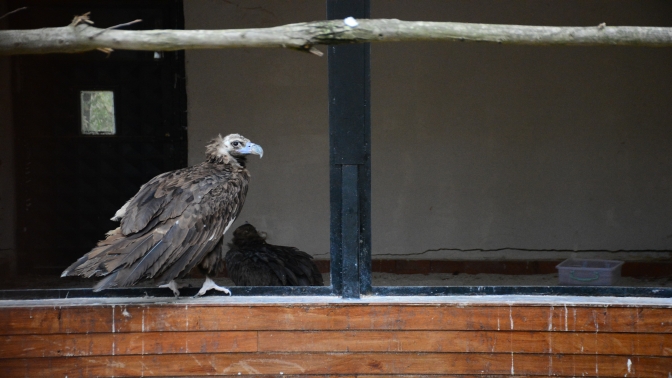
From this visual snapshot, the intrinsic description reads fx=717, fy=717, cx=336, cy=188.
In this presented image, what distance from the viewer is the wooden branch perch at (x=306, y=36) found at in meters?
2.53

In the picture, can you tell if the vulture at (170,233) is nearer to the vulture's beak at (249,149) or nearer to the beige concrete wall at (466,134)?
the vulture's beak at (249,149)

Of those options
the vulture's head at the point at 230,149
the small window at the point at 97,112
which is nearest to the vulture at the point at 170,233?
the vulture's head at the point at 230,149

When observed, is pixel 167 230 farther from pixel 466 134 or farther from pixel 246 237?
pixel 466 134

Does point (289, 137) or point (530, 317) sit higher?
point (289, 137)

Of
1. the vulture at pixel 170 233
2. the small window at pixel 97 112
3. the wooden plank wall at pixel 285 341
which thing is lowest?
the wooden plank wall at pixel 285 341

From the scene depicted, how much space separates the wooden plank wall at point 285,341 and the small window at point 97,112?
9.74 feet

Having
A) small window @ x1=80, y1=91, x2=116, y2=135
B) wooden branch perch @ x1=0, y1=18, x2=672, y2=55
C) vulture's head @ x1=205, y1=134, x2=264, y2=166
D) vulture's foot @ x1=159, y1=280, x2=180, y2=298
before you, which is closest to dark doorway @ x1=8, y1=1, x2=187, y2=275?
small window @ x1=80, y1=91, x2=116, y2=135

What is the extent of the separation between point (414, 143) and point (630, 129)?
2008 millimetres

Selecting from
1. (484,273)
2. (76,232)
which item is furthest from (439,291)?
(76,232)

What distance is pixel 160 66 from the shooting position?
6.60 m

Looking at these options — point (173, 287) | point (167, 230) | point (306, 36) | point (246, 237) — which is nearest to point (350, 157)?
point (167, 230)

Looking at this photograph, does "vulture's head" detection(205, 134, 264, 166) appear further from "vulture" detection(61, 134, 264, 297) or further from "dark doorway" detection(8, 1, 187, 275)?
"dark doorway" detection(8, 1, 187, 275)

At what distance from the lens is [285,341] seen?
3979mm

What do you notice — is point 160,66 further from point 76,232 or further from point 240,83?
point 76,232
